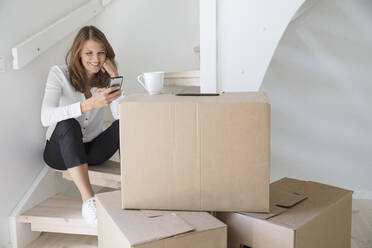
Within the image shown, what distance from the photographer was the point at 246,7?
153 centimetres

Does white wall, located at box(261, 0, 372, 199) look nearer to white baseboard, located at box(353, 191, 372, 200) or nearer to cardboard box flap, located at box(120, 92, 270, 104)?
white baseboard, located at box(353, 191, 372, 200)

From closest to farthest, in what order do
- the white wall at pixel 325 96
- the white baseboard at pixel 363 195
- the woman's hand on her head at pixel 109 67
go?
the woman's hand on her head at pixel 109 67 < the white wall at pixel 325 96 < the white baseboard at pixel 363 195

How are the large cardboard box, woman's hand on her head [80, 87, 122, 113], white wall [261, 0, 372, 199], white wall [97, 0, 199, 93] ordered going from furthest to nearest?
white wall [97, 0, 199, 93], white wall [261, 0, 372, 199], woman's hand on her head [80, 87, 122, 113], the large cardboard box

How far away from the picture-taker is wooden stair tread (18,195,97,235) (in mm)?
1556

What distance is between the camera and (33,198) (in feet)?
5.60

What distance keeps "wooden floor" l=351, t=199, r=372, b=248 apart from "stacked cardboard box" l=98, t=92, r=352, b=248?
62cm

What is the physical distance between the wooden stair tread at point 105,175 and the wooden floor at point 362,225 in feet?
3.29

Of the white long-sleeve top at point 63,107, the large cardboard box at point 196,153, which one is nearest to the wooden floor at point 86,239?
the white long-sleeve top at point 63,107

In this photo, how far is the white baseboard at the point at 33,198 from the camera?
5.23 ft

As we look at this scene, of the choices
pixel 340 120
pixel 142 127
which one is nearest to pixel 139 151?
pixel 142 127

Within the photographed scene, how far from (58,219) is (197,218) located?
78 cm

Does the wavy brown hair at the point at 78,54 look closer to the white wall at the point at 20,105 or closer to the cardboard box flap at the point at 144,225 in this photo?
the white wall at the point at 20,105

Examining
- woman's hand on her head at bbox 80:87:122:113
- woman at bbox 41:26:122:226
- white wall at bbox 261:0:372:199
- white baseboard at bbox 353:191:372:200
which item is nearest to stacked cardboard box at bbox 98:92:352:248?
woman's hand on her head at bbox 80:87:122:113

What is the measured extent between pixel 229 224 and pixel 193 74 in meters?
0.78
